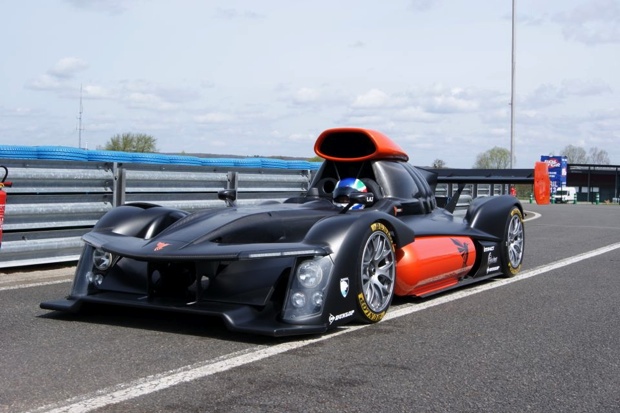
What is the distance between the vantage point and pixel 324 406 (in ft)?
12.8

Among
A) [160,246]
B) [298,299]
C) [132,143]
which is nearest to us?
[298,299]

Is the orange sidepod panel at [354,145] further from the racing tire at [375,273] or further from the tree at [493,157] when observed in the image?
the tree at [493,157]

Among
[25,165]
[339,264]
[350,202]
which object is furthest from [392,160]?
[25,165]

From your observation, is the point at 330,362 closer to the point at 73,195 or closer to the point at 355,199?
the point at 355,199

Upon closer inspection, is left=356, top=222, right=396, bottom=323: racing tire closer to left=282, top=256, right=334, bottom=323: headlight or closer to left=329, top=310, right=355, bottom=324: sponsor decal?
left=329, top=310, right=355, bottom=324: sponsor decal

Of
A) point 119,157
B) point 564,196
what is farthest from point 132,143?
point 564,196

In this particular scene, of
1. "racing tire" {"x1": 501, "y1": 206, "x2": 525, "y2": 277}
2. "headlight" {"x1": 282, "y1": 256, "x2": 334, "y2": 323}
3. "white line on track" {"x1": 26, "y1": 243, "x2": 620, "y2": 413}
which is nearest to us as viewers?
"white line on track" {"x1": 26, "y1": 243, "x2": 620, "y2": 413}

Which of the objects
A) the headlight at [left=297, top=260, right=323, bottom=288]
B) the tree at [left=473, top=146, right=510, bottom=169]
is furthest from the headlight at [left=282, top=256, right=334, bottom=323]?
the tree at [left=473, top=146, right=510, bottom=169]

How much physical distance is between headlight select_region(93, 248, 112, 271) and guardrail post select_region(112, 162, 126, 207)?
407 cm

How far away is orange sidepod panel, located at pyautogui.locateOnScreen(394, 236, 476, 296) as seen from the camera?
6648mm

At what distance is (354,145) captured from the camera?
787 centimetres

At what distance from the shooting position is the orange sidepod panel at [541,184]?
914 centimetres

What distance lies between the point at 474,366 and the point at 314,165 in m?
10.6

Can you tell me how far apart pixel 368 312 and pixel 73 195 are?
5.02m
